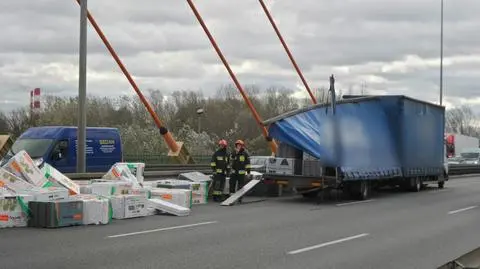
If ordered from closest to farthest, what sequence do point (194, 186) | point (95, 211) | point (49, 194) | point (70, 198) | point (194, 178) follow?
1. point (49, 194)
2. point (95, 211)
3. point (70, 198)
4. point (194, 186)
5. point (194, 178)

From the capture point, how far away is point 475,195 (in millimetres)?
23859

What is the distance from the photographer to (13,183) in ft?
46.3

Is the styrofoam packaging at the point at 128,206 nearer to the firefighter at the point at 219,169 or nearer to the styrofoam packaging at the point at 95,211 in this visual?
the styrofoam packaging at the point at 95,211

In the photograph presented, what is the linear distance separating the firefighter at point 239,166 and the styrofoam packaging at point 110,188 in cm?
499

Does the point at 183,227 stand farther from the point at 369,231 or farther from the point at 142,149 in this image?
the point at 142,149

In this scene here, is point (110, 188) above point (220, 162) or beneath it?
beneath

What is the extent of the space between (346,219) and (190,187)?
5.26m

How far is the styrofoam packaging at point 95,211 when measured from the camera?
43.7 ft

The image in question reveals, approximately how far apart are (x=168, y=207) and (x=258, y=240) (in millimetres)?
4513

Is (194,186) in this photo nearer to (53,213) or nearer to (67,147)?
(67,147)

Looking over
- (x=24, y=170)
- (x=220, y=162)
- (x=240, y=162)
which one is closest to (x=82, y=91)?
(x=220, y=162)

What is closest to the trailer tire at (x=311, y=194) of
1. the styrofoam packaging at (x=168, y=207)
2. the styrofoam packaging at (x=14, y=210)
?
the styrofoam packaging at (x=168, y=207)

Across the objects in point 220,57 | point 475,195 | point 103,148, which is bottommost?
point 475,195

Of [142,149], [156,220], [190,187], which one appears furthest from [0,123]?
[156,220]
